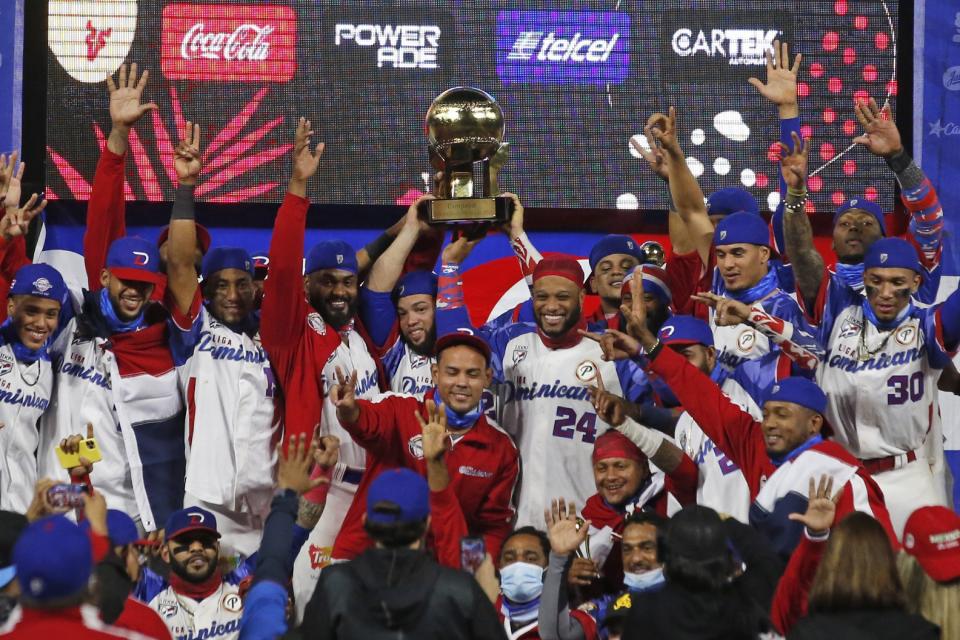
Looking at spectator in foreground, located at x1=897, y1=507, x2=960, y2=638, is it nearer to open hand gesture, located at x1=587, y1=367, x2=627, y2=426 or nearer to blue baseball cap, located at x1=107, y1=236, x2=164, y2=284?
open hand gesture, located at x1=587, y1=367, x2=627, y2=426

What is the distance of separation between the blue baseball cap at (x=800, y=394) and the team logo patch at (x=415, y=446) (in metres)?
1.42

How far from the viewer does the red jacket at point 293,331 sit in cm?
668

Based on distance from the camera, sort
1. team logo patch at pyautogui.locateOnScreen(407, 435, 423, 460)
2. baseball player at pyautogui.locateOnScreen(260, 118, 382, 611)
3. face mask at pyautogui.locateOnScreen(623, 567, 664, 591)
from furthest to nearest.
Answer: baseball player at pyautogui.locateOnScreen(260, 118, 382, 611) → team logo patch at pyautogui.locateOnScreen(407, 435, 423, 460) → face mask at pyautogui.locateOnScreen(623, 567, 664, 591)

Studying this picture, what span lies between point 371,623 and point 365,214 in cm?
457

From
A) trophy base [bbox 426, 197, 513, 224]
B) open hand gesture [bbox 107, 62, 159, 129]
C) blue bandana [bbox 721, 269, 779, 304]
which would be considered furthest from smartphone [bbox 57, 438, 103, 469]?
blue bandana [bbox 721, 269, 779, 304]

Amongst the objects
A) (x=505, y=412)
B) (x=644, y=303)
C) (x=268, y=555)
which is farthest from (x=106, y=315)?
(x=268, y=555)

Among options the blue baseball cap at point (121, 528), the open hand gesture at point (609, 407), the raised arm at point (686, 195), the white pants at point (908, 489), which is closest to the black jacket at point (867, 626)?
the open hand gesture at point (609, 407)

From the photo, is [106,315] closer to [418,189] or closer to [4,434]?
[4,434]

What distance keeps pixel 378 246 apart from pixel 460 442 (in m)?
1.49

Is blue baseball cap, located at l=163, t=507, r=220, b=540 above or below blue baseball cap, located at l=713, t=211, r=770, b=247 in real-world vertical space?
below

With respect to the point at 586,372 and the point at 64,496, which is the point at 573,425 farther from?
the point at 64,496

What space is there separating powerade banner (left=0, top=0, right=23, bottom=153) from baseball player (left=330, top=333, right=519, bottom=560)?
3290mm

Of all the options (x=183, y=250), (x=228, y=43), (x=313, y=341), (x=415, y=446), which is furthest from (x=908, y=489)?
(x=228, y=43)

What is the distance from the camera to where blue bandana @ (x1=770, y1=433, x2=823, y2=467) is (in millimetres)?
5781
